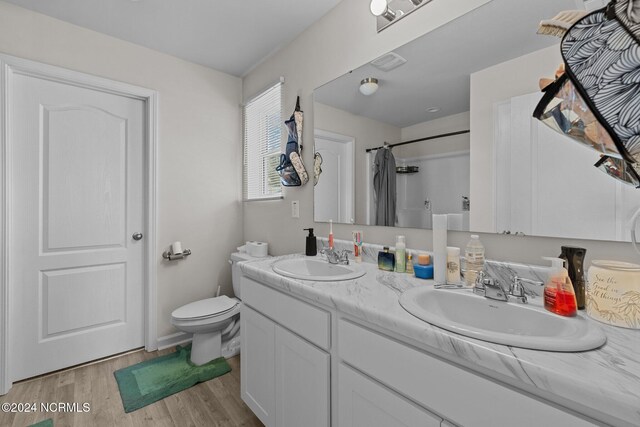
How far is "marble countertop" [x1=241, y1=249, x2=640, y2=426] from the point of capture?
47 cm

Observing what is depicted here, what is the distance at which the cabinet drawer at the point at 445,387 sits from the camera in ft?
1.83

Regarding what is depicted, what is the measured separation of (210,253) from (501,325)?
2263 mm

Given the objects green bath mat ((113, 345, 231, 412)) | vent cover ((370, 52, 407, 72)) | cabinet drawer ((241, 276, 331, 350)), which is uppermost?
vent cover ((370, 52, 407, 72))

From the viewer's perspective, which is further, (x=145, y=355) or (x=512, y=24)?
(x=145, y=355)

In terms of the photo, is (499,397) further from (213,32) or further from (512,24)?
(213,32)

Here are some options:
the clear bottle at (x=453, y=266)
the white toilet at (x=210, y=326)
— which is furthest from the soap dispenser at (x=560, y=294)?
the white toilet at (x=210, y=326)

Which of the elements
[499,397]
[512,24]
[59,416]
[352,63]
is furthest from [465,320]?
[59,416]

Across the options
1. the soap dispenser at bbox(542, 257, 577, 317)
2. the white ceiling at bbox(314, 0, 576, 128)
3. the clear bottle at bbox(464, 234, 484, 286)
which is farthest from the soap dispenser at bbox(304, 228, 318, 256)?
the soap dispenser at bbox(542, 257, 577, 317)

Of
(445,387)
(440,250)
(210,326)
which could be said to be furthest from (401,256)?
(210,326)

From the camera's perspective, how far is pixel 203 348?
2041 mm

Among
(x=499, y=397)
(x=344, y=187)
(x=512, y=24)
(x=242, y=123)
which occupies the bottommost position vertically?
(x=499, y=397)

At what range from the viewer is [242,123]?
Result: 2.71 meters

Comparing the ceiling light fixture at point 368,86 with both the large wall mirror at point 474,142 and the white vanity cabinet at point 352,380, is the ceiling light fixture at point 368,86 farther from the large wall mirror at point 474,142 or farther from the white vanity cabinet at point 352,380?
the white vanity cabinet at point 352,380

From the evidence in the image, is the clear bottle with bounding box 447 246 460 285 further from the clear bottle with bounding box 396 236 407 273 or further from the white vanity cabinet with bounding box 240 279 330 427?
the white vanity cabinet with bounding box 240 279 330 427
